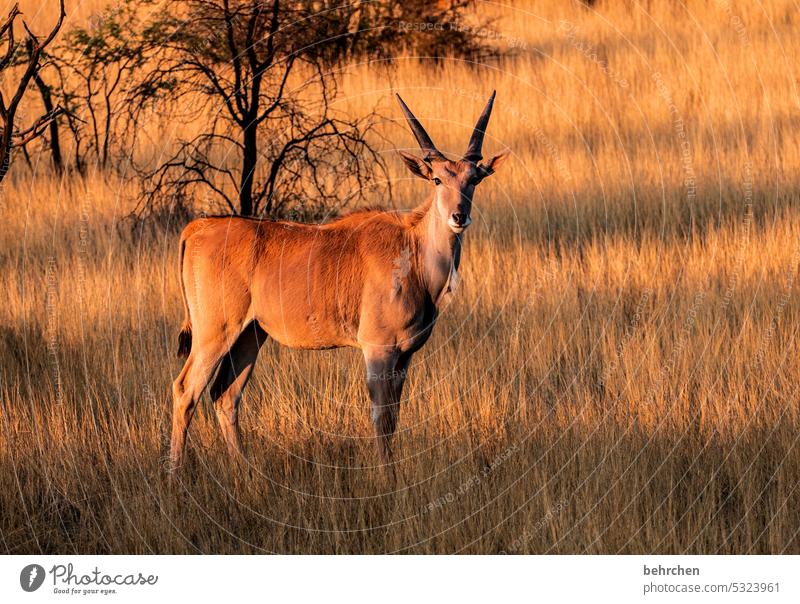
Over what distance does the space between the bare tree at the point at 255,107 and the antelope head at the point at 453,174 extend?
2953 millimetres

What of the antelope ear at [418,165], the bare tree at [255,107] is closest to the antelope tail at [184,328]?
the antelope ear at [418,165]

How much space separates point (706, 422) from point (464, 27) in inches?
513

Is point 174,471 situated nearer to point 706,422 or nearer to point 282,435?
point 282,435

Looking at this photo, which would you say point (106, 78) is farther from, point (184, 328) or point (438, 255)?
point (438, 255)

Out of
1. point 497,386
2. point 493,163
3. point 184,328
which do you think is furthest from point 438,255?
point 184,328

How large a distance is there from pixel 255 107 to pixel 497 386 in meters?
3.93

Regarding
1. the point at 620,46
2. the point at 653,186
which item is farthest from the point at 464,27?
the point at 653,186

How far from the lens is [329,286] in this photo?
7.82 metres

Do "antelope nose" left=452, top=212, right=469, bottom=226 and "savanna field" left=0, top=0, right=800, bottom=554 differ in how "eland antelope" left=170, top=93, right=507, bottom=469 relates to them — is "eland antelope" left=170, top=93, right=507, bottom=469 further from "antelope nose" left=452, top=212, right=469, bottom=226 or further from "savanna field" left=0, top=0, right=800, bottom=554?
"savanna field" left=0, top=0, right=800, bottom=554

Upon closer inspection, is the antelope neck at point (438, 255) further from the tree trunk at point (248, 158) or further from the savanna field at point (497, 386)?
the tree trunk at point (248, 158)

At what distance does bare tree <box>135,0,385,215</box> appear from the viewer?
36.8 ft

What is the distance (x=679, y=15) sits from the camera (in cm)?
2206

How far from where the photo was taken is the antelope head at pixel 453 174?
744 centimetres

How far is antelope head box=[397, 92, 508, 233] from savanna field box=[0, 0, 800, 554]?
1.45 metres
